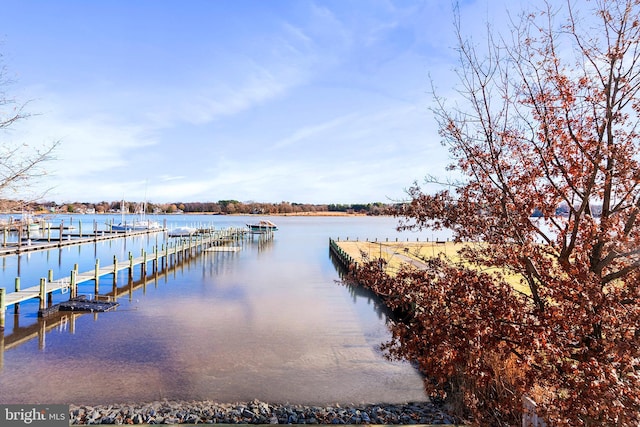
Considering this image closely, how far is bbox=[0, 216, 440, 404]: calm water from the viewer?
1066 cm

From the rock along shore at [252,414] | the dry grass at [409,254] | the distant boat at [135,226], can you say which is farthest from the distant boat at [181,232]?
the rock along shore at [252,414]

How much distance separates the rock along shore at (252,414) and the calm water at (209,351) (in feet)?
2.41

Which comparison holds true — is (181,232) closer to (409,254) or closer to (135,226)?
(135,226)

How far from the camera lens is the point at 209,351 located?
547 inches

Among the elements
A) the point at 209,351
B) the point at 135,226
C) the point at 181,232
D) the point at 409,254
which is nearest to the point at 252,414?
the point at 409,254

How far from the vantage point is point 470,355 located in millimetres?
4625

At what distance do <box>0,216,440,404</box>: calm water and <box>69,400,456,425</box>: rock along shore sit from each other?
2.41 ft

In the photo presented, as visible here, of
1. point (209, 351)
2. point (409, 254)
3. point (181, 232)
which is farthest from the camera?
point (181, 232)

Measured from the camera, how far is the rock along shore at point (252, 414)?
8.57 meters

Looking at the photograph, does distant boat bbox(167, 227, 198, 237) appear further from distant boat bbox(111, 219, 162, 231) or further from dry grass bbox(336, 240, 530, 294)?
dry grass bbox(336, 240, 530, 294)

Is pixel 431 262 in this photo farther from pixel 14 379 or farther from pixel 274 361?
pixel 14 379

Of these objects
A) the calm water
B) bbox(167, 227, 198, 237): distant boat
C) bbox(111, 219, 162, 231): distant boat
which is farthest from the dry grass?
bbox(111, 219, 162, 231): distant boat

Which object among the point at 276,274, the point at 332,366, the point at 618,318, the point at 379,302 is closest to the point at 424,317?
Answer: the point at 618,318

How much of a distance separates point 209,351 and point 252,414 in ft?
18.0
